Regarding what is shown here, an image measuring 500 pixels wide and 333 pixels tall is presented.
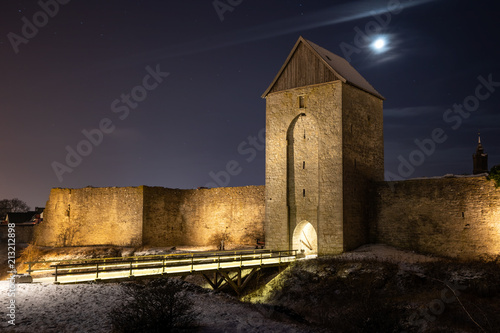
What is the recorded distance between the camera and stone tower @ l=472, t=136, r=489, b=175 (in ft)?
145

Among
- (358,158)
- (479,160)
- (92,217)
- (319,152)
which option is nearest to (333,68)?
(319,152)

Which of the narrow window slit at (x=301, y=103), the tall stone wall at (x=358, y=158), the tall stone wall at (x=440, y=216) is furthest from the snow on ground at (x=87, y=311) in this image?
the narrow window slit at (x=301, y=103)

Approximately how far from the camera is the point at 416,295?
17906 millimetres

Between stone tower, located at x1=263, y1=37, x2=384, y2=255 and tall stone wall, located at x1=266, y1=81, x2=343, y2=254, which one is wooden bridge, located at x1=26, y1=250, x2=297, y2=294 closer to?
tall stone wall, located at x1=266, y1=81, x2=343, y2=254

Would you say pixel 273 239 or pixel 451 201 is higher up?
pixel 451 201

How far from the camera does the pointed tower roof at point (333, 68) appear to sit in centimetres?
2619

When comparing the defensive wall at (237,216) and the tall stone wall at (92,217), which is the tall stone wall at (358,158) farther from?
the tall stone wall at (92,217)

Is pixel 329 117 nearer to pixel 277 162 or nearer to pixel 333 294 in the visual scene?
pixel 277 162

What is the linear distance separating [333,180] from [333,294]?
7.43 metres

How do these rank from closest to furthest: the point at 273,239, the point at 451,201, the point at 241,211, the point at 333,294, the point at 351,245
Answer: the point at 333,294
the point at 451,201
the point at 351,245
the point at 273,239
the point at 241,211

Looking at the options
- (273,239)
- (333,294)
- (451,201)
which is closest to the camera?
(333,294)

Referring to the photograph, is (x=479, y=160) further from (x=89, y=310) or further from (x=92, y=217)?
(x=89, y=310)

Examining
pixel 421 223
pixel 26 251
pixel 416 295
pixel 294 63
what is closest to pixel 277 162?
pixel 294 63

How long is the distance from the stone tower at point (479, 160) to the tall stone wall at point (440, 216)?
22.7 metres
